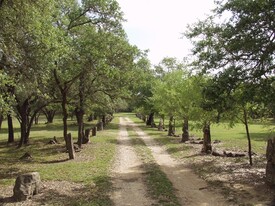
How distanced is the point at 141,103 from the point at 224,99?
4662 cm

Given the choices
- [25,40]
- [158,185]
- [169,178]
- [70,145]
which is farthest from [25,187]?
[70,145]

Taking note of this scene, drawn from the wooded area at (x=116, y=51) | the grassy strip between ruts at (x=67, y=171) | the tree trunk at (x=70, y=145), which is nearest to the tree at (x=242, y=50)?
the wooded area at (x=116, y=51)

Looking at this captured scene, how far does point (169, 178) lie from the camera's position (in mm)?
16109

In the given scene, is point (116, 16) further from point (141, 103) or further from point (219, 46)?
point (141, 103)

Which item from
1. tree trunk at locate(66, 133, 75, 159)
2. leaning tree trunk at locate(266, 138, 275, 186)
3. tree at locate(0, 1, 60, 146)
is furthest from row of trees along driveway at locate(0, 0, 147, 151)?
leaning tree trunk at locate(266, 138, 275, 186)

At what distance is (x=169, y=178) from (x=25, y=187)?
7053 mm

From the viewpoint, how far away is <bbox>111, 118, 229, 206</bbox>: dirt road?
12.4m

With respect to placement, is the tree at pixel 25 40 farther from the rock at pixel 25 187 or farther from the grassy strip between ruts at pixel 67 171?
the grassy strip between ruts at pixel 67 171

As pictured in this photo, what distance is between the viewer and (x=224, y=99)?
45.5 ft

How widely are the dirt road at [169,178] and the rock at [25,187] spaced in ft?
10.7

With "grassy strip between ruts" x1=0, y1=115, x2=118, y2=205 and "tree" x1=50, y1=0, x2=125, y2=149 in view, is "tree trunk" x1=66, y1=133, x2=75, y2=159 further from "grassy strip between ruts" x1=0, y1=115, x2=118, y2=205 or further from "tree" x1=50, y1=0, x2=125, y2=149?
"tree" x1=50, y1=0, x2=125, y2=149

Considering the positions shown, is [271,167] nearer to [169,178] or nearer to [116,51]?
[169,178]

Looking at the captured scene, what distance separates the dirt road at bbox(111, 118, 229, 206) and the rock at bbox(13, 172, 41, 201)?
128 inches

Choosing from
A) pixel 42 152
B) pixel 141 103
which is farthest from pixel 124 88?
pixel 141 103
